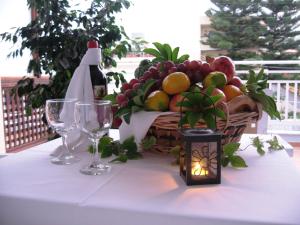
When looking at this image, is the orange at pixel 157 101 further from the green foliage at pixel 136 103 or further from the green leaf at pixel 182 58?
the green leaf at pixel 182 58

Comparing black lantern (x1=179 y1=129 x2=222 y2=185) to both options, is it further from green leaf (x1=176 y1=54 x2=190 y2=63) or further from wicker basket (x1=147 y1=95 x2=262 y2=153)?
green leaf (x1=176 y1=54 x2=190 y2=63)

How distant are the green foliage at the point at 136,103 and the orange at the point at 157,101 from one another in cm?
2

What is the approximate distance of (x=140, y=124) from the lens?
2.61ft

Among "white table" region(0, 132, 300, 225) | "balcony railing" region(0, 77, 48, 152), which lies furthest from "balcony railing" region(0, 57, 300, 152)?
"white table" region(0, 132, 300, 225)

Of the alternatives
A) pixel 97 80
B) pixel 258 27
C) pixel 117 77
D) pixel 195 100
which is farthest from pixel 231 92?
pixel 258 27

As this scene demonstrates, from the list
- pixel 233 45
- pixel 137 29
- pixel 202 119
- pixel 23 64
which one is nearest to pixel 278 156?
pixel 202 119

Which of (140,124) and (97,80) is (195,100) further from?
(97,80)

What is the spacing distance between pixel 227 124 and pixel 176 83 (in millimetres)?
161

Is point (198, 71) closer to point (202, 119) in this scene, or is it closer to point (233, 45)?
point (202, 119)

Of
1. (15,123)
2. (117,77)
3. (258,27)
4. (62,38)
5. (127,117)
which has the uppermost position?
(258,27)

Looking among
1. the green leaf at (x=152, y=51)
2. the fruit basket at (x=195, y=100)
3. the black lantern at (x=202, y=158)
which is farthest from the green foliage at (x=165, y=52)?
the black lantern at (x=202, y=158)

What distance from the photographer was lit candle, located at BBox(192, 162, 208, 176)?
61 centimetres

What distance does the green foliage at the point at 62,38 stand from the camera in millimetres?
1821

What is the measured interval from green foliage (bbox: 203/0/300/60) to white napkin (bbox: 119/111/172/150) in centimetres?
348
